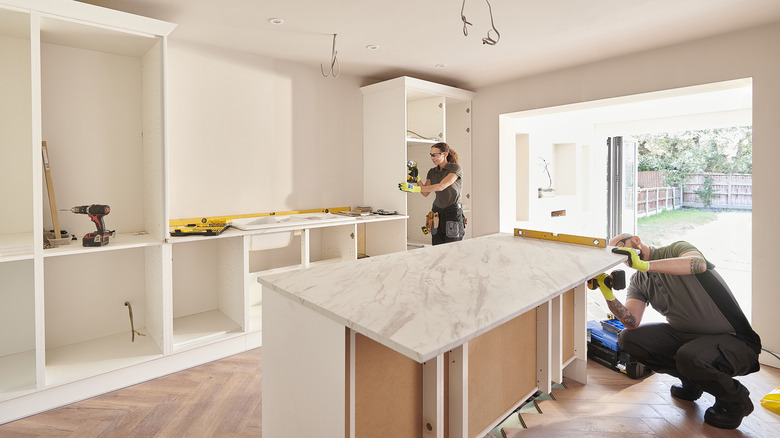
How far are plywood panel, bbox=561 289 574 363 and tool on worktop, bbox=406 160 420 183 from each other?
1750 mm

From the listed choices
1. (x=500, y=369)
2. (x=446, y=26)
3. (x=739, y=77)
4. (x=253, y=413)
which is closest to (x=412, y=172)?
(x=446, y=26)

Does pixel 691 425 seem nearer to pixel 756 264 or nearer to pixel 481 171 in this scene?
pixel 756 264

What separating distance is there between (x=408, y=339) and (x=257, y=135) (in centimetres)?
295

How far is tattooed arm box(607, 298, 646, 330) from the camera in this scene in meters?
2.07

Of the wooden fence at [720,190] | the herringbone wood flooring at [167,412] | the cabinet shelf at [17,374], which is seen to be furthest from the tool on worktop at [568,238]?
the wooden fence at [720,190]

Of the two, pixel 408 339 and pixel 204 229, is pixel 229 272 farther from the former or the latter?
pixel 408 339

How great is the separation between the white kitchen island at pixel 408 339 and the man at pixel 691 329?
414 mm

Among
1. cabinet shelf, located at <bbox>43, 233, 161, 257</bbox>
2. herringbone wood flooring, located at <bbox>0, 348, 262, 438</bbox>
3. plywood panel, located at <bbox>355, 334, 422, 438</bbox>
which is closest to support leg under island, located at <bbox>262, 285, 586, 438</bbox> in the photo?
plywood panel, located at <bbox>355, 334, 422, 438</bbox>

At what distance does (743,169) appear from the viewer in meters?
5.04

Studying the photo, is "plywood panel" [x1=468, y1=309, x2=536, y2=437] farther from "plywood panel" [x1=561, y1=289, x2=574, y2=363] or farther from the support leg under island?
"plywood panel" [x1=561, y1=289, x2=574, y2=363]

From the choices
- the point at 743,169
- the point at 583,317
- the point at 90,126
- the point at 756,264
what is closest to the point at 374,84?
the point at 90,126

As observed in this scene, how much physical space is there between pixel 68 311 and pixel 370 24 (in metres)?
2.79

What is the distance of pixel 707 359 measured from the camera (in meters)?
2.03

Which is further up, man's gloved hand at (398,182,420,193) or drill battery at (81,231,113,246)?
man's gloved hand at (398,182,420,193)
